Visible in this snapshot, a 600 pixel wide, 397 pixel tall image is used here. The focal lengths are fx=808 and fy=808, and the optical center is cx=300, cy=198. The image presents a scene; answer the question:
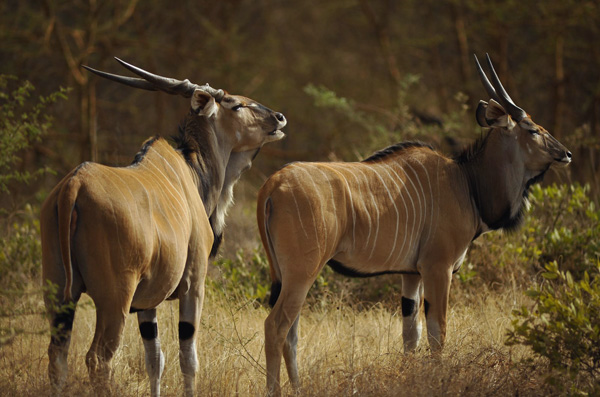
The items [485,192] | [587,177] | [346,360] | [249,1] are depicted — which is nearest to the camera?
[346,360]

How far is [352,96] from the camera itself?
15.4 m

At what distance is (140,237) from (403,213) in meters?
1.60

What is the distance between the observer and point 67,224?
9.57ft

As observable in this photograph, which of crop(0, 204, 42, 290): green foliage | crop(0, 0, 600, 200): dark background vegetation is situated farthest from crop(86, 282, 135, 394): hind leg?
crop(0, 0, 600, 200): dark background vegetation

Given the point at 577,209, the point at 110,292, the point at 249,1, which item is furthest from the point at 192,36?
the point at 110,292

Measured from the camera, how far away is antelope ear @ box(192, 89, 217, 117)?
408 cm

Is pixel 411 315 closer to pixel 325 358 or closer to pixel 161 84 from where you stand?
pixel 325 358

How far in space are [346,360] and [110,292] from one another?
4.41 feet

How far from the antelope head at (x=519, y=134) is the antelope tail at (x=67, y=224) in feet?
8.22

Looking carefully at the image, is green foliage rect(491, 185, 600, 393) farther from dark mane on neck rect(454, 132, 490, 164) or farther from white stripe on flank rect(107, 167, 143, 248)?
white stripe on flank rect(107, 167, 143, 248)

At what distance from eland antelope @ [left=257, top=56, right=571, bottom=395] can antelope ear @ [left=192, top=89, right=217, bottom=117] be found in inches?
20.9

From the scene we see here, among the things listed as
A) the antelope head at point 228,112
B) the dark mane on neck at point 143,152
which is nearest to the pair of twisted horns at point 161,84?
the antelope head at point 228,112

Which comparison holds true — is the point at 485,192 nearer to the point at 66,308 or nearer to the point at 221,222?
the point at 221,222

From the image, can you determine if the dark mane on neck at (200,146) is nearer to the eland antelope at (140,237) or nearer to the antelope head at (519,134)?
the eland antelope at (140,237)
